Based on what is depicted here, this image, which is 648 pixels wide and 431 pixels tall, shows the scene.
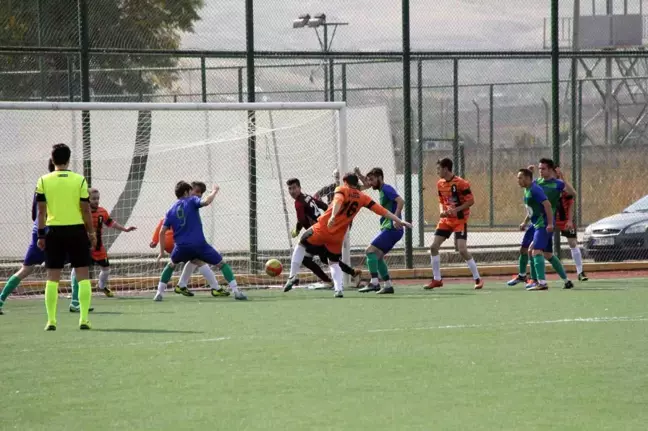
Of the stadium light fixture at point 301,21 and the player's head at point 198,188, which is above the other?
the stadium light fixture at point 301,21

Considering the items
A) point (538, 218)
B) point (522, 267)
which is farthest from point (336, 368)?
point (522, 267)

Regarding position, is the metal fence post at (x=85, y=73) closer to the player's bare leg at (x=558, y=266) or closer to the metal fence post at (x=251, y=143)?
the metal fence post at (x=251, y=143)

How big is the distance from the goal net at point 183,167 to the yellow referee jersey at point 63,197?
668 centimetres

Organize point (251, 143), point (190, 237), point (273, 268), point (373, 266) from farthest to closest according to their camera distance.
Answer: point (251, 143), point (273, 268), point (373, 266), point (190, 237)

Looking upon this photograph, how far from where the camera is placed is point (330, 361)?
9750 millimetres

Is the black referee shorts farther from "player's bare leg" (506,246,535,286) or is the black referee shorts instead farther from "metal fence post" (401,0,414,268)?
"metal fence post" (401,0,414,268)

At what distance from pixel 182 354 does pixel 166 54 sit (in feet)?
34.6

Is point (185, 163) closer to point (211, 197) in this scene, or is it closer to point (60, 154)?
point (211, 197)

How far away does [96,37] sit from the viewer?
2016cm

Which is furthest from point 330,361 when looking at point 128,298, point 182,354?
point 128,298

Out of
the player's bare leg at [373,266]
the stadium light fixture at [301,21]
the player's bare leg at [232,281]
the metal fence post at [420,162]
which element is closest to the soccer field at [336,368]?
the player's bare leg at [232,281]

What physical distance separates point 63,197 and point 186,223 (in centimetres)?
439

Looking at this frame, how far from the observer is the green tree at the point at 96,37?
20172 mm

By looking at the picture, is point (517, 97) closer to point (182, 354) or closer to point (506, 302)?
point (506, 302)
